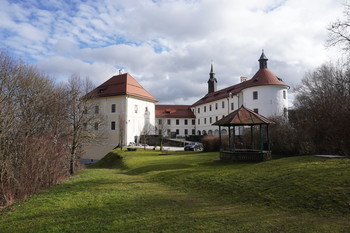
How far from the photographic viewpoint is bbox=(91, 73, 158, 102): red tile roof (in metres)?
43.3

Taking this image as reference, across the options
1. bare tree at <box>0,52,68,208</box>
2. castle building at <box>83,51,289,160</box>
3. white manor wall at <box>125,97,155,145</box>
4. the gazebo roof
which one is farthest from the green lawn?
white manor wall at <box>125,97,155,145</box>

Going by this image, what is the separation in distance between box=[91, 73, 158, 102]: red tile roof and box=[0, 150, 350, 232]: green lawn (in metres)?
33.4

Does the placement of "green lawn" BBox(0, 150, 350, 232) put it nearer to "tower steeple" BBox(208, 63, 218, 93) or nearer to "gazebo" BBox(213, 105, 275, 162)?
"gazebo" BBox(213, 105, 275, 162)

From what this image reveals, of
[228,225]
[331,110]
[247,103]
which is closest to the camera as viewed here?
[228,225]

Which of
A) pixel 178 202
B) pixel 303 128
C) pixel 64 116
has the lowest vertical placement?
pixel 178 202

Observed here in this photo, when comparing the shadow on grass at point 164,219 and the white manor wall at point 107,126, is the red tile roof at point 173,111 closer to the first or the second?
the white manor wall at point 107,126

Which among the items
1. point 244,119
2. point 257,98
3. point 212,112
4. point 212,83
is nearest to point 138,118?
point 212,112

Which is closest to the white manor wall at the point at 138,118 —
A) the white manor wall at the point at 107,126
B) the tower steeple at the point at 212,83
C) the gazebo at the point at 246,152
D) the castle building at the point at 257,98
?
the white manor wall at the point at 107,126

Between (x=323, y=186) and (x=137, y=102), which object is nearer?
(x=323, y=186)

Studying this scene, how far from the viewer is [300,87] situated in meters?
38.6

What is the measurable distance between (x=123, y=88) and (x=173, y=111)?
21671mm

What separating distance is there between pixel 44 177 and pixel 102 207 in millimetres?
7496

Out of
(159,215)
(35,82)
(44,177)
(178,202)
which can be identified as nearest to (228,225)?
(159,215)

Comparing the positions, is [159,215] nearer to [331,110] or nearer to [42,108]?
[331,110]
